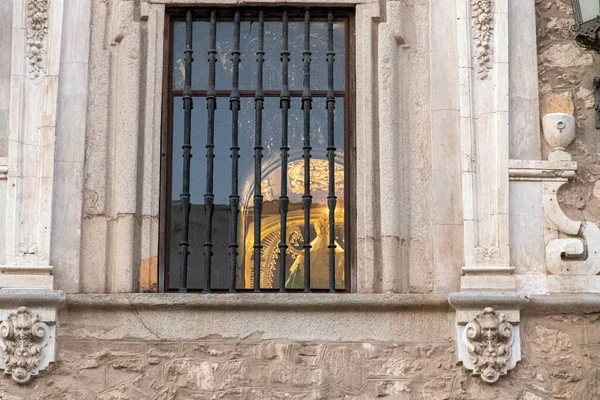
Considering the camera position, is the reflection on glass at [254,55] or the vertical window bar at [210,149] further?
the reflection on glass at [254,55]

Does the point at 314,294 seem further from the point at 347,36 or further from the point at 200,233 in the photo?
the point at 347,36

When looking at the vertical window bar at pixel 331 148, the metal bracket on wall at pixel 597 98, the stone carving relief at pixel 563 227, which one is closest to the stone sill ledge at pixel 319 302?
the stone carving relief at pixel 563 227

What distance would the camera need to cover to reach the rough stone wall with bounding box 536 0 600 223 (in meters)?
9.05

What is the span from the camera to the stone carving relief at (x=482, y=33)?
30.2 feet

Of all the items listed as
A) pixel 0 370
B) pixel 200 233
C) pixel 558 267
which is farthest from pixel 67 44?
pixel 558 267

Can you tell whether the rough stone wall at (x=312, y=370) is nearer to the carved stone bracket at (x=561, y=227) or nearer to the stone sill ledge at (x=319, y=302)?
the stone sill ledge at (x=319, y=302)

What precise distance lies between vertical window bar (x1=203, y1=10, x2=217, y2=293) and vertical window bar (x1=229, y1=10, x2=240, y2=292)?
→ 4.8 inches

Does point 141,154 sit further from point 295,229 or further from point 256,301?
point 256,301

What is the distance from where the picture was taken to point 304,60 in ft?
30.9

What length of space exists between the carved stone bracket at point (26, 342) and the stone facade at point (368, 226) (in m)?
0.01

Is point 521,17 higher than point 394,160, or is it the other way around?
point 521,17

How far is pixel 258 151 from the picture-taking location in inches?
367

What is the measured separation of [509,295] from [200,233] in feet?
6.46

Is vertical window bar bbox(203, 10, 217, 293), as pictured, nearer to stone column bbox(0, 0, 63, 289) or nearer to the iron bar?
the iron bar
